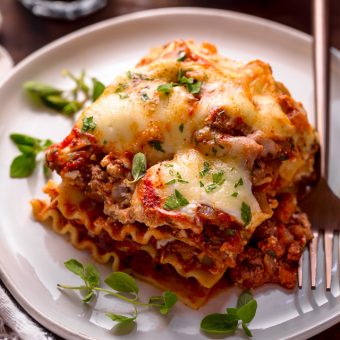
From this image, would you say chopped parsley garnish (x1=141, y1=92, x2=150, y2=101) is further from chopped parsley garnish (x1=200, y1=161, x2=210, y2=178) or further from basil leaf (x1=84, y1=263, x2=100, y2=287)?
basil leaf (x1=84, y1=263, x2=100, y2=287)

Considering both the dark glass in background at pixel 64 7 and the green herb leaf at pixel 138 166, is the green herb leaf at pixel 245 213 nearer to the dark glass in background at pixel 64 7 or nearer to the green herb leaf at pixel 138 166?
the green herb leaf at pixel 138 166

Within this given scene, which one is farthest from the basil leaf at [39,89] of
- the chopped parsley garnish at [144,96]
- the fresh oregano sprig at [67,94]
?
the chopped parsley garnish at [144,96]

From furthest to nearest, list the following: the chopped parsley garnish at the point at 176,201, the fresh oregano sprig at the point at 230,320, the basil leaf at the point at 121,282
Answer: the basil leaf at the point at 121,282 → the fresh oregano sprig at the point at 230,320 → the chopped parsley garnish at the point at 176,201

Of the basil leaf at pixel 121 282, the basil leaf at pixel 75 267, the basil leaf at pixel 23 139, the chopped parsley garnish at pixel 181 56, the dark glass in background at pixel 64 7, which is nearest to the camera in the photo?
the basil leaf at pixel 121 282

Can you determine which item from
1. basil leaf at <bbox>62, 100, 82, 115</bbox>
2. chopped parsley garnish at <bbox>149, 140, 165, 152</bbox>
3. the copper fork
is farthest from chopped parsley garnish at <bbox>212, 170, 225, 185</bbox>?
basil leaf at <bbox>62, 100, 82, 115</bbox>

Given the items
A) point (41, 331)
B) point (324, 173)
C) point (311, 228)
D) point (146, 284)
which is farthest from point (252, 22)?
point (41, 331)

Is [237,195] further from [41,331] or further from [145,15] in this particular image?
[145,15]
